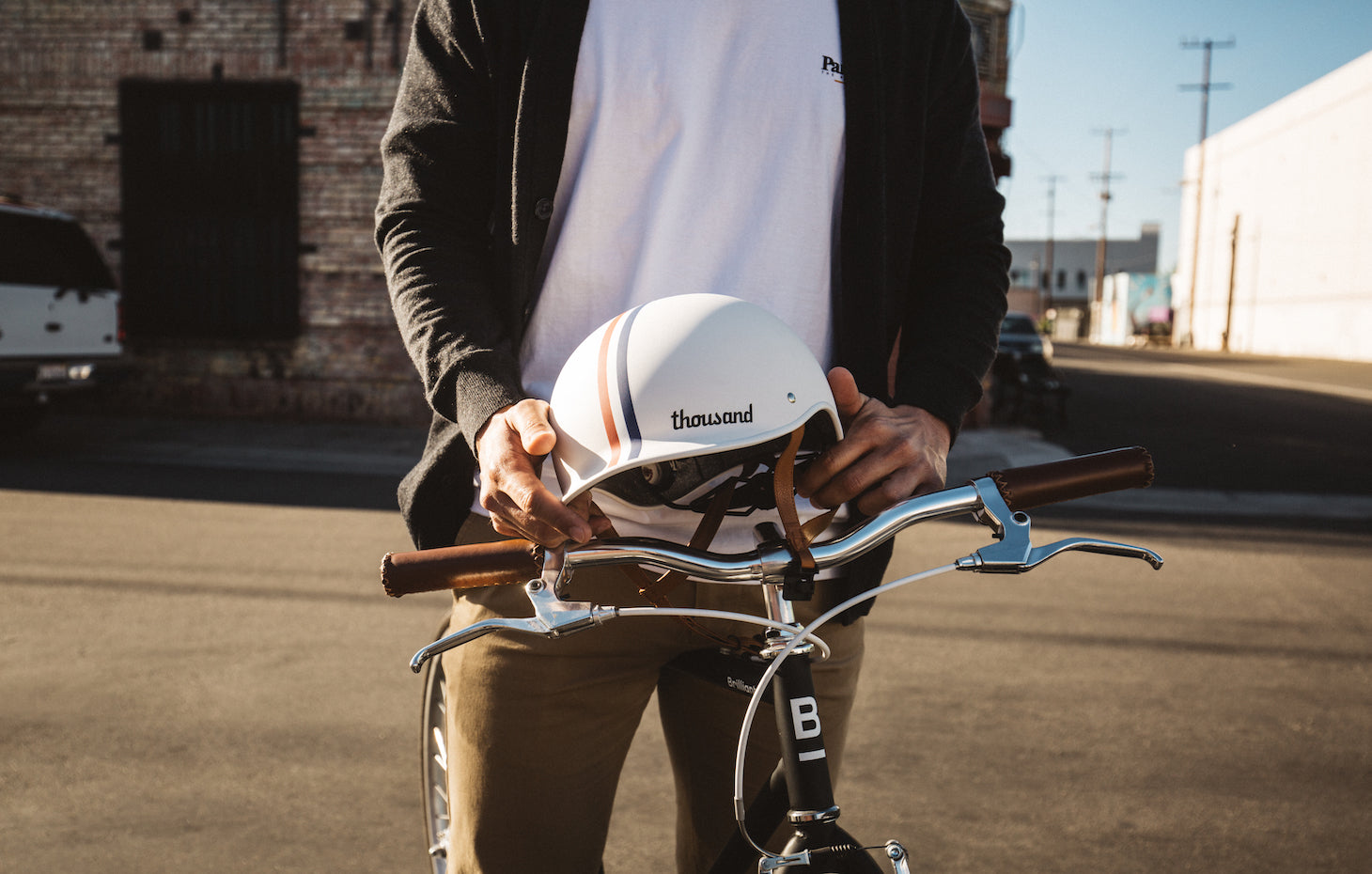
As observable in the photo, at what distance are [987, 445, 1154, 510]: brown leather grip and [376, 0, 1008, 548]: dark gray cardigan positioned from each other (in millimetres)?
201

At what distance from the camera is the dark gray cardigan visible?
1.34m

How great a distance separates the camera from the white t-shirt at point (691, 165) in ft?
4.48

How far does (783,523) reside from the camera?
41.2 inches

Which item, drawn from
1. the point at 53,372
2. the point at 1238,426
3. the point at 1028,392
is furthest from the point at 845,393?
the point at 1238,426

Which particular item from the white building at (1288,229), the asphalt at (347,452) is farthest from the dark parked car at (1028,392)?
the white building at (1288,229)

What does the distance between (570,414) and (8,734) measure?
3.40 m

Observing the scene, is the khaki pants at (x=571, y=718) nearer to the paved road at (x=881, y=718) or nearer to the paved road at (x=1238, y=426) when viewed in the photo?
the paved road at (x=881, y=718)

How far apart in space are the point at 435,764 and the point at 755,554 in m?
1.36

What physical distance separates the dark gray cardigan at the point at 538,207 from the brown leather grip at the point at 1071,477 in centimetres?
20

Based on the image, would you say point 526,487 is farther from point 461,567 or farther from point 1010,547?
point 1010,547

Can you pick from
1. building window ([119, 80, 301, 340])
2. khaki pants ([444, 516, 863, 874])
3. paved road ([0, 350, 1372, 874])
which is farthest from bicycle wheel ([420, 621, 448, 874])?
building window ([119, 80, 301, 340])

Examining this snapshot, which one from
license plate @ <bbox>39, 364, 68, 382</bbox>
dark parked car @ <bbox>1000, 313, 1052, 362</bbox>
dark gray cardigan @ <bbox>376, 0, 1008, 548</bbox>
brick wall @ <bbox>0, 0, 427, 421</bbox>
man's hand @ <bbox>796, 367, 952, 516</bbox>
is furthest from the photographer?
dark parked car @ <bbox>1000, 313, 1052, 362</bbox>

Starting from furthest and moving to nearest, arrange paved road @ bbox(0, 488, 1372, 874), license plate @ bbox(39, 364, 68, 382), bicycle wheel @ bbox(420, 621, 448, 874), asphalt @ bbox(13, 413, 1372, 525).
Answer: license plate @ bbox(39, 364, 68, 382) < asphalt @ bbox(13, 413, 1372, 525) < paved road @ bbox(0, 488, 1372, 874) < bicycle wheel @ bbox(420, 621, 448, 874)

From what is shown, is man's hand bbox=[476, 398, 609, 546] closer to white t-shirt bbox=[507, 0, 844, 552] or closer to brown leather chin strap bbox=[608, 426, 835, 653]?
brown leather chin strap bbox=[608, 426, 835, 653]
